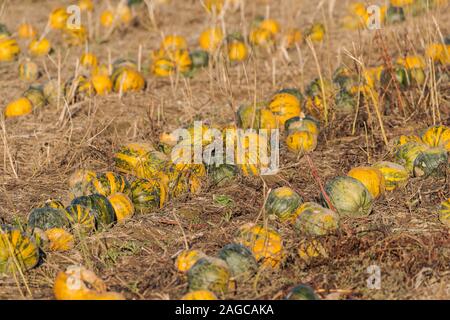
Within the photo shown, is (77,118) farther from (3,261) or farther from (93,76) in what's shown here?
(3,261)

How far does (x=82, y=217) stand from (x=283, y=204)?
135 cm

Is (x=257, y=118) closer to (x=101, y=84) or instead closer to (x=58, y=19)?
(x=101, y=84)

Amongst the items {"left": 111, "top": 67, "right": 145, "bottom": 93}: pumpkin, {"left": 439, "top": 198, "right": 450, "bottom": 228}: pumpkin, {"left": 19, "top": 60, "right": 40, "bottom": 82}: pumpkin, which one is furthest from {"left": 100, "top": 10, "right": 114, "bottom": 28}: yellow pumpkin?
{"left": 439, "top": 198, "right": 450, "bottom": 228}: pumpkin

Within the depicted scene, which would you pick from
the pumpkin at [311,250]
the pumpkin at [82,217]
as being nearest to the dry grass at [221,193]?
the pumpkin at [311,250]

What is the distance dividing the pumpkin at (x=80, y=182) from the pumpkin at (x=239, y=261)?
61.8 inches

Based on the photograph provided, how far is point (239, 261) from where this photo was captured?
15.6 feet

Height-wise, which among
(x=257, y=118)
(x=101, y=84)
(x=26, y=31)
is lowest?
(x=257, y=118)

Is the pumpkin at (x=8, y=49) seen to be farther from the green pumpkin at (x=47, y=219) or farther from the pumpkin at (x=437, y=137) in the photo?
the pumpkin at (x=437, y=137)

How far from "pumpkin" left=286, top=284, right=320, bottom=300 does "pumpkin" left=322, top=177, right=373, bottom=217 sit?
3.87ft

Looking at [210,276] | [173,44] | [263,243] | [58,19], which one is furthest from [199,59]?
[210,276]

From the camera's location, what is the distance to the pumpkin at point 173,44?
30.7 feet

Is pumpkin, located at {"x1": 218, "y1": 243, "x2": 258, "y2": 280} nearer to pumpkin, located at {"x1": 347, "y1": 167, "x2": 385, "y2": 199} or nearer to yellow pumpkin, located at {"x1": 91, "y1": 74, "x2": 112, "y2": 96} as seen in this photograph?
pumpkin, located at {"x1": 347, "y1": 167, "x2": 385, "y2": 199}

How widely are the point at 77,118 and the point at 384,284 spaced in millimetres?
4239
